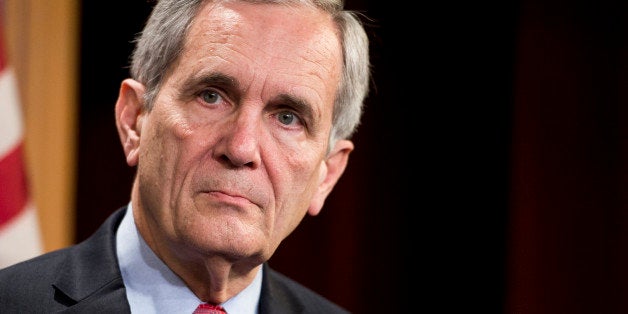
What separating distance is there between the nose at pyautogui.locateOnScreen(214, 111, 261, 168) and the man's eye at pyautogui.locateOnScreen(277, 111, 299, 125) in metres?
0.07

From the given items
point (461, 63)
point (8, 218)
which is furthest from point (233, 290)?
point (461, 63)

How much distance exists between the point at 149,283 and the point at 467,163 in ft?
6.22

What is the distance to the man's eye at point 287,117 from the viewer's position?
1.89 metres

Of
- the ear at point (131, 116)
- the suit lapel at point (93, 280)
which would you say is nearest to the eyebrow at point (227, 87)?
the ear at point (131, 116)

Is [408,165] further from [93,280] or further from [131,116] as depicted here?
[93,280]

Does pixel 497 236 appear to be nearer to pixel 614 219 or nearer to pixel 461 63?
pixel 614 219

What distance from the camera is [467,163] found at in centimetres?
350

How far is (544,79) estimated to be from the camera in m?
3.11

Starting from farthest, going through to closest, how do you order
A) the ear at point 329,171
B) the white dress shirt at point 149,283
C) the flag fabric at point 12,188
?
the flag fabric at point 12,188 → the ear at point 329,171 → the white dress shirt at point 149,283

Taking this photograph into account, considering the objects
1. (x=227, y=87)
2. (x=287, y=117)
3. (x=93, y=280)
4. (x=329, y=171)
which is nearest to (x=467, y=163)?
(x=329, y=171)

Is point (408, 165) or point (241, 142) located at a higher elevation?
point (241, 142)

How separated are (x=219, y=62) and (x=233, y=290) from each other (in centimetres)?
53

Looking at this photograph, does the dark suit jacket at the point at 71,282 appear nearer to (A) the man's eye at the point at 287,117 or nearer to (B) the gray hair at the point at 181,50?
(B) the gray hair at the point at 181,50

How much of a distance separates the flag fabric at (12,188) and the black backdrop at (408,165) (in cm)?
82
